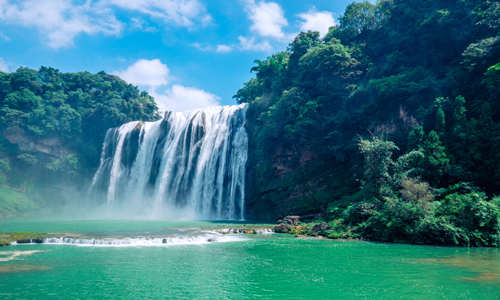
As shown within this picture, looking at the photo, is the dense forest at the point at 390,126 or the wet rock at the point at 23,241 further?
the dense forest at the point at 390,126

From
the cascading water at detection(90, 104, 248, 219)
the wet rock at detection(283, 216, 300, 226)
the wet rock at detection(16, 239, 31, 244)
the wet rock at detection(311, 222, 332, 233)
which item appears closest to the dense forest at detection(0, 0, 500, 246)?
the wet rock at detection(311, 222, 332, 233)

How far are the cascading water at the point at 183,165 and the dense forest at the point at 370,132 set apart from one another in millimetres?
2139

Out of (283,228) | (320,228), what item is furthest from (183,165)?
(320,228)

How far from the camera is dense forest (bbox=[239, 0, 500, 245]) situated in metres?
19.7

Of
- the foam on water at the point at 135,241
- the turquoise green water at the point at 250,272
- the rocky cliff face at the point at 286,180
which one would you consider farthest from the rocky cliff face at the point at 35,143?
the turquoise green water at the point at 250,272

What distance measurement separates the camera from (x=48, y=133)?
51094 millimetres

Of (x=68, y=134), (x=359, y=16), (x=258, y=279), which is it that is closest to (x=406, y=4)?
(x=359, y=16)

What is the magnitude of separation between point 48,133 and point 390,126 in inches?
1818

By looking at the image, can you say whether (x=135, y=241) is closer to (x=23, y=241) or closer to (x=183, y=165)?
(x=23, y=241)

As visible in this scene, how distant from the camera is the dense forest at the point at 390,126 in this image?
64.6 ft

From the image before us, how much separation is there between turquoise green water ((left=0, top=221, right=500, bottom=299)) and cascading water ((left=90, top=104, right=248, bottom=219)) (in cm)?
1981

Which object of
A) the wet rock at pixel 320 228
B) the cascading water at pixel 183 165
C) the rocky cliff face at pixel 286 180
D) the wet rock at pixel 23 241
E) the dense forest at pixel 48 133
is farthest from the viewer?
the dense forest at pixel 48 133

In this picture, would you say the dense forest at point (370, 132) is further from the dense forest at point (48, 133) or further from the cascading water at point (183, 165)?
the cascading water at point (183, 165)

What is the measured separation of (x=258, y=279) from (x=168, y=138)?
34.4m
